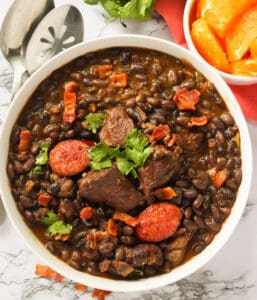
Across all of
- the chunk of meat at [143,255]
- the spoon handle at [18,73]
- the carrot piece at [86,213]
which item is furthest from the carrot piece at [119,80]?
the chunk of meat at [143,255]

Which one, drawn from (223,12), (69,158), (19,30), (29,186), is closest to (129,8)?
(223,12)

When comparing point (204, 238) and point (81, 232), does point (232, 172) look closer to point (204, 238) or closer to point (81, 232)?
point (204, 238)

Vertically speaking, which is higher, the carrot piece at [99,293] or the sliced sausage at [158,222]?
the sliced sausage at [158,222]

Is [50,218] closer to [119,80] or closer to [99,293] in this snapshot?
[99,293]

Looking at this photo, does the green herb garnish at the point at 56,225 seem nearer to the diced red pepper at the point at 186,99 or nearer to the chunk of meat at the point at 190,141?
the chunk of meat at the point at 190,141

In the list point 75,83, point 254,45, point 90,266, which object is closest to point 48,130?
point 75,83
